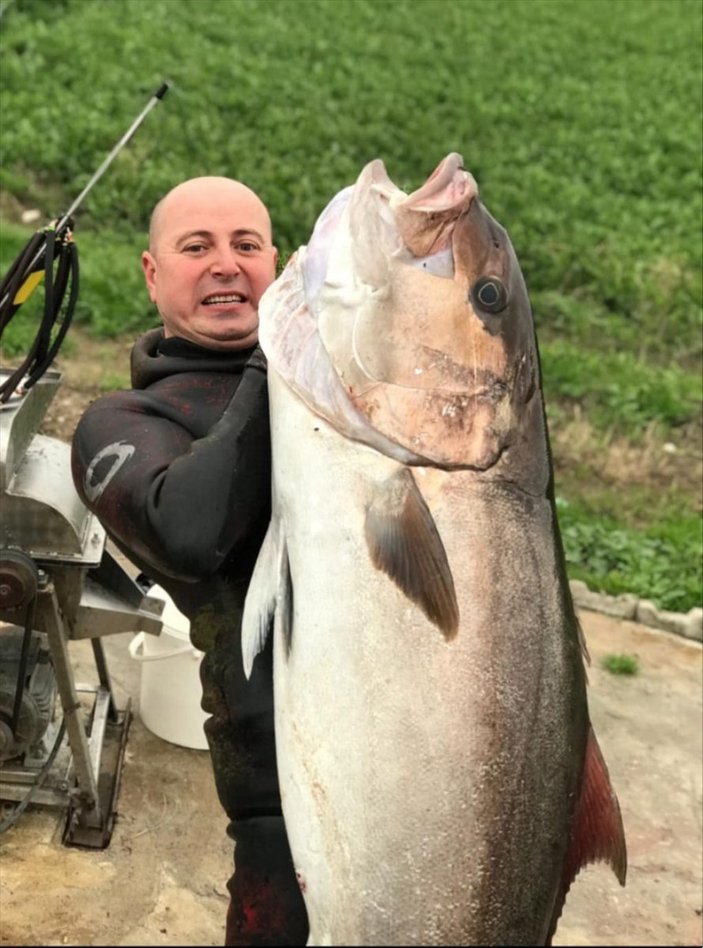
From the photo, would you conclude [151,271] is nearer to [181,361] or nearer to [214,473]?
[181,361]

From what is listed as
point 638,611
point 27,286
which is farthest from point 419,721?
point 638,611

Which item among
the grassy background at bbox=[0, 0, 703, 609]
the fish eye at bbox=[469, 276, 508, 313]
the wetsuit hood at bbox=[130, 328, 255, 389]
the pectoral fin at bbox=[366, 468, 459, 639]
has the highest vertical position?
the grassy background at bbox=[0, 0, 703, 609]

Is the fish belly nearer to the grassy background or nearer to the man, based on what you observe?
the man

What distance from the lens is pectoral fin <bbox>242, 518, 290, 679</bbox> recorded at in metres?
2.24

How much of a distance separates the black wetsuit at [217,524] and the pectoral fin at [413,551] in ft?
1.10

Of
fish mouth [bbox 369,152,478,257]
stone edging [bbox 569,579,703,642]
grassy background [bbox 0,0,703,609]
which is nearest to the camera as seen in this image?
fish mouth [bbox 369,152,478,257]

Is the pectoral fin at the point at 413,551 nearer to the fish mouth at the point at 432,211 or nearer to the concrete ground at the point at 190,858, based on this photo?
the fish mouth at the point at 432,211

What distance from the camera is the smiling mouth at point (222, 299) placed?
267 cm

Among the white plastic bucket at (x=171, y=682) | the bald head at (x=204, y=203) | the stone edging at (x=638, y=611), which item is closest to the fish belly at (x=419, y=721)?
the bald head at (x=204, y=203)

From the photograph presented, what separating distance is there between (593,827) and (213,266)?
1424 millimetres

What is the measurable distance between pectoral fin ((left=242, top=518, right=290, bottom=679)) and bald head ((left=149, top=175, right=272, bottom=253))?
817 millimetres

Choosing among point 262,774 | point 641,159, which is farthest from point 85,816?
point 641,159

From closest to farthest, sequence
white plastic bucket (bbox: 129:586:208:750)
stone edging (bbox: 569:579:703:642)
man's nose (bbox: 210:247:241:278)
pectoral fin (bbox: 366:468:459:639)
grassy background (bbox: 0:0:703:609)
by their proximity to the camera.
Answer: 1. pectoral fin (bbox: 366:468:459:639)
2. man's nose (bbox: 210:247:241:278)
3. white plastic bucket (bbox: 129:586:208:750)
4. stone edging (bbox: 569:579:703:642)
5. grassy background (bbox: 0:0:703:609)

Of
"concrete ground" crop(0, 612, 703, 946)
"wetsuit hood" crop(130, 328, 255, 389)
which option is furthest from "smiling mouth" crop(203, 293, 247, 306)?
"concrete ground" crop(0, 612, 703, 946)
